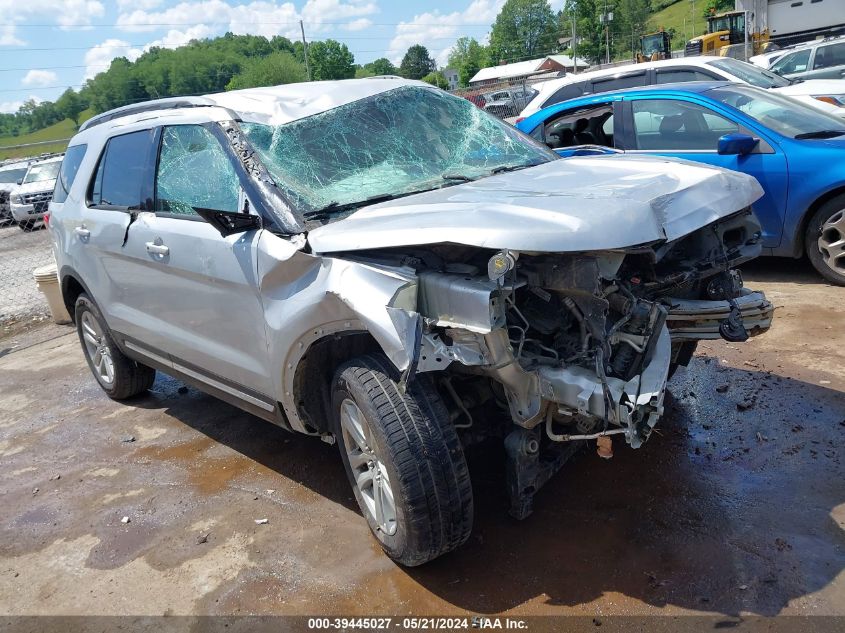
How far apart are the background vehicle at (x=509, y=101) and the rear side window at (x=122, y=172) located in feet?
69.5

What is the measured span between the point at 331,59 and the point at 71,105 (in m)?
34.1

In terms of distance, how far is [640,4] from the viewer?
3310 inches

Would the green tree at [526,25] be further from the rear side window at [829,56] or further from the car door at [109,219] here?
the car door at [109,219]

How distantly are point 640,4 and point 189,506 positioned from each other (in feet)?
304

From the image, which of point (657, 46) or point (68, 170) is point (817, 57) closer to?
point (657, 46)

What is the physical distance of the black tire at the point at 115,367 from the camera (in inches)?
204

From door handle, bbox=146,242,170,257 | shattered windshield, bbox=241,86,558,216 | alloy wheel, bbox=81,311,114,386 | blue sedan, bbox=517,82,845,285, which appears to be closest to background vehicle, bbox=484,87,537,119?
blue sedan, bbox=517,82,845,285

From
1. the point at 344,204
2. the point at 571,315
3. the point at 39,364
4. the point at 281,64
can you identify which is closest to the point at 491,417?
the point at 571,315

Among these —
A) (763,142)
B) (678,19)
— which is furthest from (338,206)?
(678,19)

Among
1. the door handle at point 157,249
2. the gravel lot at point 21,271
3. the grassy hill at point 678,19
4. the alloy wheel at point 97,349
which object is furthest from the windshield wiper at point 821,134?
the grassy hill at point 678,19

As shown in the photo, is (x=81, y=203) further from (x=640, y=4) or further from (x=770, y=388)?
(x=640, y=4)

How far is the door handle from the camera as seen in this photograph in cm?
385

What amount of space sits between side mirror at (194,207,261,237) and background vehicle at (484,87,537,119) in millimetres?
22507

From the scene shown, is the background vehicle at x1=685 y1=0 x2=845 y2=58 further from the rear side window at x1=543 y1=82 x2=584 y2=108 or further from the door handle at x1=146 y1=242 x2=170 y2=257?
the door handle at x1=146 y1=242 x2=170 y2=257
